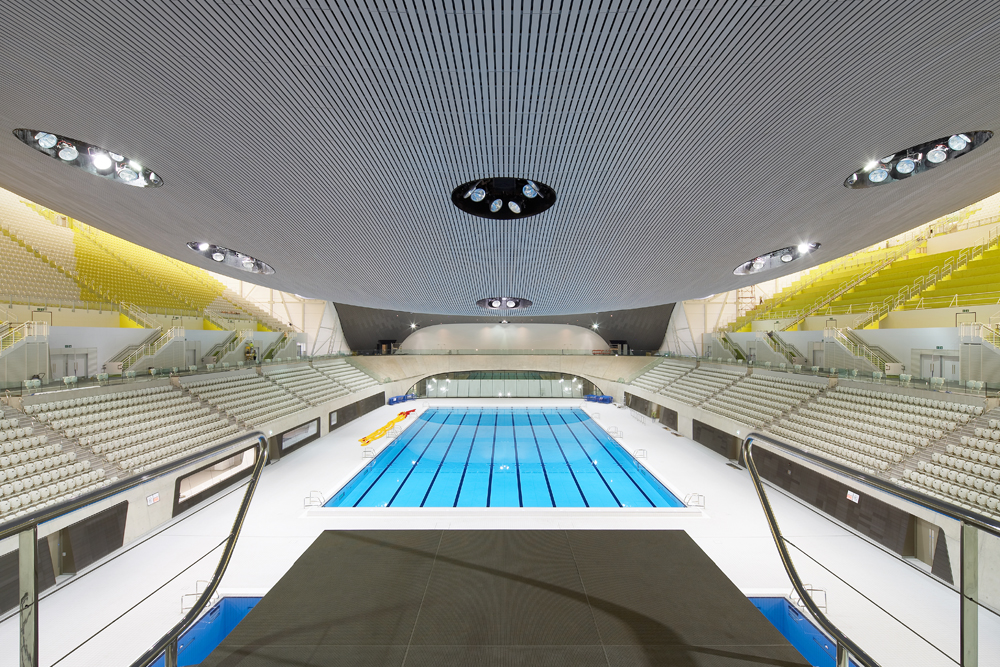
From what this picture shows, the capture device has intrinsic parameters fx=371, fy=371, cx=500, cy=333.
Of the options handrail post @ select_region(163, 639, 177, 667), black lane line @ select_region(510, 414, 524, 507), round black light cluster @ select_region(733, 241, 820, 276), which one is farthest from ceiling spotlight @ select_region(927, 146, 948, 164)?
black lane line @ select_region(510, 414, 524, 507)

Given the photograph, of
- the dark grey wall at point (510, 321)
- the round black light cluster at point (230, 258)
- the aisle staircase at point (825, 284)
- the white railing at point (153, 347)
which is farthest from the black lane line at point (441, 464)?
the aisle staircase at point (825, 284)

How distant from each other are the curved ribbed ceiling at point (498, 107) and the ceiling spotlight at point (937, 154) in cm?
28

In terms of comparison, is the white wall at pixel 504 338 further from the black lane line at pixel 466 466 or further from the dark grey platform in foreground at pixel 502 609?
the dark grey platform in foreground at pixel 502 609

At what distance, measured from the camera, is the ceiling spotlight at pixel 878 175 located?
4.82m

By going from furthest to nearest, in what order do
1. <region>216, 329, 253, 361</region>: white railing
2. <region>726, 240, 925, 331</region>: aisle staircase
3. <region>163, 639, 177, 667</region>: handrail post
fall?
1. <region>726, 240, 925, 331</region>: aisle staircase
2. <region>216, 329, 253, 361</region>: white railing
3. <region>163, 639, 177, 667</region>: handrail post

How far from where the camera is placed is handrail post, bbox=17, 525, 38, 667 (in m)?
1.10

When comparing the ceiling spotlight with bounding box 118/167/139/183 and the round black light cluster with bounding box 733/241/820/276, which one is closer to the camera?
the ceiling spotlight with bounding box 118/167/139/183

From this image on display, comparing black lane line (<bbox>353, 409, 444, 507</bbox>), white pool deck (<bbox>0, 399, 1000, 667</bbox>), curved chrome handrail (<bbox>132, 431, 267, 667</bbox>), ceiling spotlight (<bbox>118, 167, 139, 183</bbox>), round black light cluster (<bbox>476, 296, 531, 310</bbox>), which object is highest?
ceiling spotlight (<bbox>118, 167, 139, 183</bbox>)

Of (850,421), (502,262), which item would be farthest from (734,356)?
(502,262)

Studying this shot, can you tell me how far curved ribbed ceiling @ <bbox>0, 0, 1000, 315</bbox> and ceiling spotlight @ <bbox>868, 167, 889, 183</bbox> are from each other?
0.32 meters

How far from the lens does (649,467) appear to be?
9859mm

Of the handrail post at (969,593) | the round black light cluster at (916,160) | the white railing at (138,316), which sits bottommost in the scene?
the handrail post at (969,593)

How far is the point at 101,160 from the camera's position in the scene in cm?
469

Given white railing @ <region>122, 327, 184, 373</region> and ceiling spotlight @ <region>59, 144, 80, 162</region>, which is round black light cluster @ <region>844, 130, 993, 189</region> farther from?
white railing @ <region>122, 327, 184, 373</region>
